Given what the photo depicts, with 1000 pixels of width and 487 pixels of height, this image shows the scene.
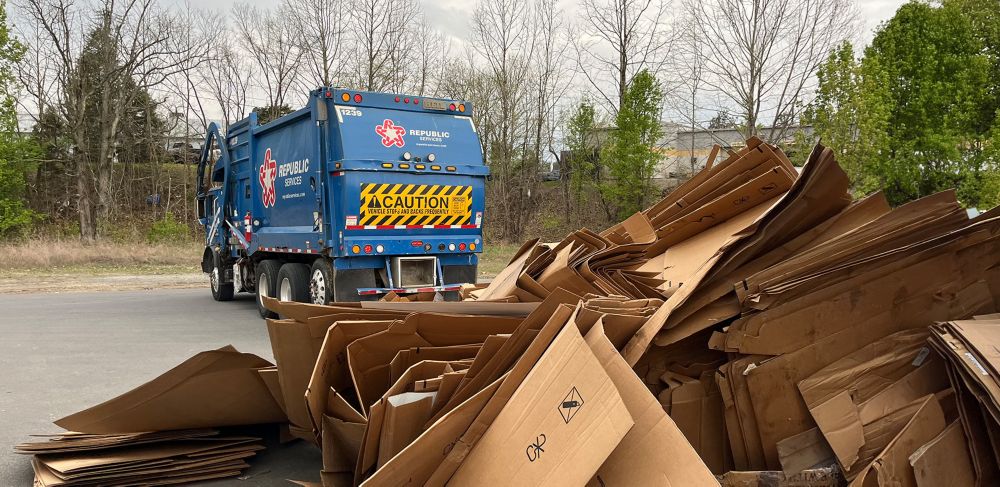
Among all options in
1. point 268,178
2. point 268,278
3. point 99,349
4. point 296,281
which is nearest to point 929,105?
point 268,178

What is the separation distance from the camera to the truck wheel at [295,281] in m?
10.2

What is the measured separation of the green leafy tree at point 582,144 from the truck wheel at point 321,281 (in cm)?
2031

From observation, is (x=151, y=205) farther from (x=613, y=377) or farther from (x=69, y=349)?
(x=613, y=377)

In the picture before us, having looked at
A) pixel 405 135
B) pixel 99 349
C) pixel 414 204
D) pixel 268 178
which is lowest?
pixel 99 349

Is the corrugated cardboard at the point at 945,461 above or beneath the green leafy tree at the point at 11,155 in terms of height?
beneath

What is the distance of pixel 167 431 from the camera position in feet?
12.9

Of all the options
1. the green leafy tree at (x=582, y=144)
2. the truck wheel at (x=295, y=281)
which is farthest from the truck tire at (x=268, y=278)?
the green leafy tree at (x=582, y=144)

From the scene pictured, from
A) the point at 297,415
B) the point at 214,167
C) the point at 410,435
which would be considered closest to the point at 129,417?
the point at 297,415

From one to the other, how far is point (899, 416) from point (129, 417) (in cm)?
384

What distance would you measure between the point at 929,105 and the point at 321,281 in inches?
752

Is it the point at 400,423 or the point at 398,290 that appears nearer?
the point at 400,423

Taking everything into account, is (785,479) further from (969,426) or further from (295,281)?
(295,281)

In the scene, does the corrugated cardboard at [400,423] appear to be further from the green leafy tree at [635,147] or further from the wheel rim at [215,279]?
the green leafy tree at [635,147]

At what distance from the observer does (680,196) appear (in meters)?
4.75
